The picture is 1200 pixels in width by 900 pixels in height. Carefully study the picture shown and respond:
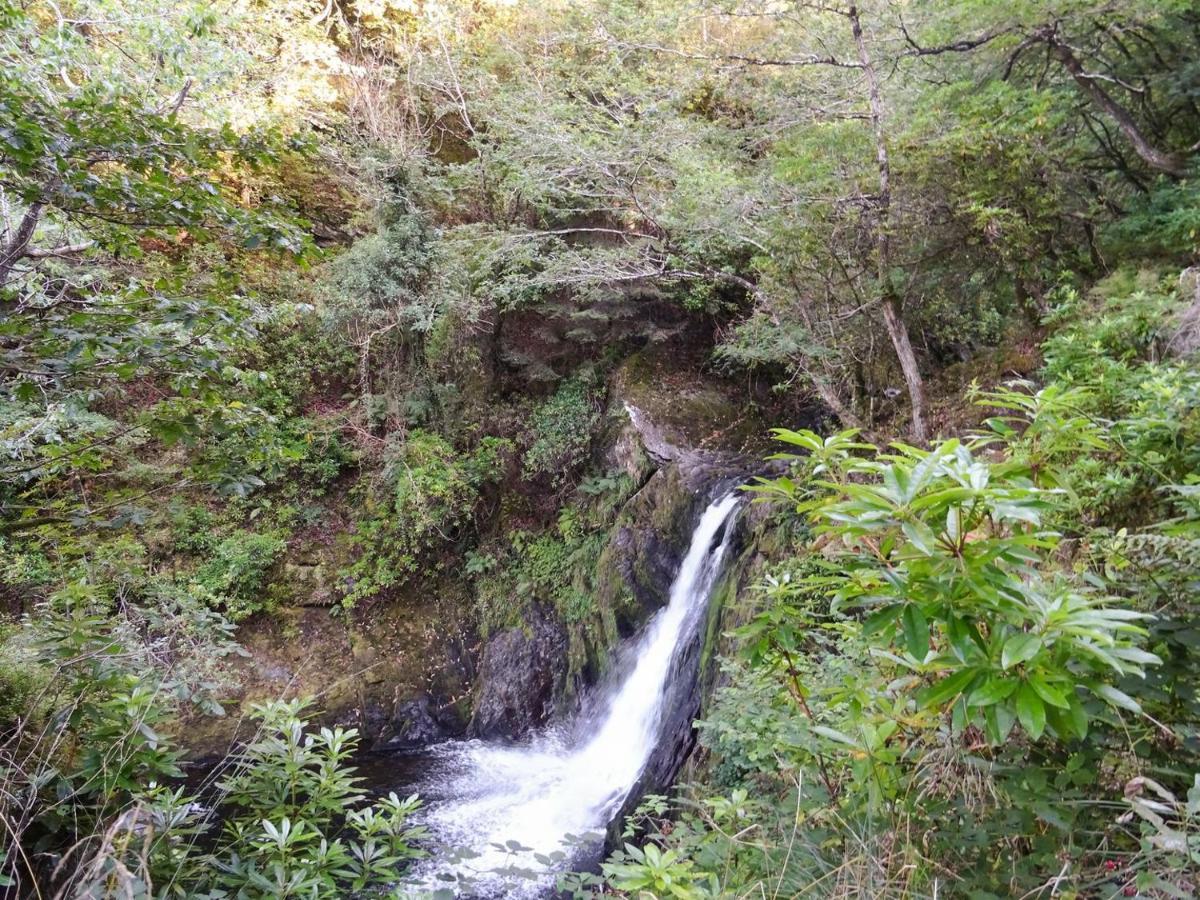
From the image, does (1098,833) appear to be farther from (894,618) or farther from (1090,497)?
(1090,497)

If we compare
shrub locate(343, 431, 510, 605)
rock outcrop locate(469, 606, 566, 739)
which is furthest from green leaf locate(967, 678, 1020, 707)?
shrub locate(343, 431, 510, 605)

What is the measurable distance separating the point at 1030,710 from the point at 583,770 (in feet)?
19.1

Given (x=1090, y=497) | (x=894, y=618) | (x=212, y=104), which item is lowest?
(x=1090, y=497)

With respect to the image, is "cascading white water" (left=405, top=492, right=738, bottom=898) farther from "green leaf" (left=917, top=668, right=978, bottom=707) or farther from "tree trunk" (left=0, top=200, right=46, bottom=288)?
"tree trunk" (left=0, top=200, right=46, bottom=288)

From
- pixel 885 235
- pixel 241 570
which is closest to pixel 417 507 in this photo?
pixel 241 570

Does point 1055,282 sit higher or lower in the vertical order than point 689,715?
higher

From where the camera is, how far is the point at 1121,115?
4.34 meters

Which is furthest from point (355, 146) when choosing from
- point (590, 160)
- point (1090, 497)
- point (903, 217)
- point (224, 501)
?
point (1090, 497)

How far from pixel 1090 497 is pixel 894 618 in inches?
86.2

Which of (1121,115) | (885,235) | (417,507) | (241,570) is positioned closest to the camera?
(1121,115)

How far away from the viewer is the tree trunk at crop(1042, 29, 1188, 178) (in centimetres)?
421

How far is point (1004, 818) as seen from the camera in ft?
5.20

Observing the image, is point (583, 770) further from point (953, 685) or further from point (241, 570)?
point (953, 685)

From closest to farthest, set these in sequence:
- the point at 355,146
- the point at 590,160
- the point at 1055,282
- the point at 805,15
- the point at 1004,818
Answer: the point at 1004,818
the point at 1055,282
the point at 805,15
the point at 590,160
the point at 355,146
